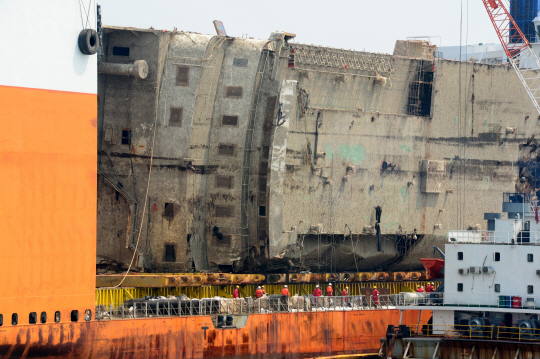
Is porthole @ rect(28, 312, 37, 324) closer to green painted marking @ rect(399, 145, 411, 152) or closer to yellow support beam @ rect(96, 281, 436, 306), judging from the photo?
yellow support beam @ rect(96, 281, 436, 306)

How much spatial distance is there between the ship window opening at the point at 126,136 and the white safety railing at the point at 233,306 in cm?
805

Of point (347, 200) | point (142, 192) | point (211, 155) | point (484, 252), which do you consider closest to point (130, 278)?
point (142, 192)

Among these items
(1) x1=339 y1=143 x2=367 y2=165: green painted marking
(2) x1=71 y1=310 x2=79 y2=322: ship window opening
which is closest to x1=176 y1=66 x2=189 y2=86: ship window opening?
(1) x1=339 y1=143 x2=367 y2=165: green painted marking

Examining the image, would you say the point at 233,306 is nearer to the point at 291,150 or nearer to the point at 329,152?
the point at 291,150

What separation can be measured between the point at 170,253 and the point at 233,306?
18.7 ft

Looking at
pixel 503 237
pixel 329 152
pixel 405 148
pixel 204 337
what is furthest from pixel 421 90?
pixel 204 337

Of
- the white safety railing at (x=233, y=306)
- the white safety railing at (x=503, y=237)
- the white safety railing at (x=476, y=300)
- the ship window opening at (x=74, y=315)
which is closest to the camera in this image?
the ship window opening at (x=74, y=315)

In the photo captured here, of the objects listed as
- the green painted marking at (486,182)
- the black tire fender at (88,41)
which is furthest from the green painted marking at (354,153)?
the black tire fender at (88,41)

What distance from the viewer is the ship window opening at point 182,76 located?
38938 mm

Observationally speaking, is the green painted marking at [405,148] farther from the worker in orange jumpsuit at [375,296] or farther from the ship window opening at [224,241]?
the ship window opening at [224,241]

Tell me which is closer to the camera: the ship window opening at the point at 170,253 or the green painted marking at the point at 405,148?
the ship window opening at the point at 170,253

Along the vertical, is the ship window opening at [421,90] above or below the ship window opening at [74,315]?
above

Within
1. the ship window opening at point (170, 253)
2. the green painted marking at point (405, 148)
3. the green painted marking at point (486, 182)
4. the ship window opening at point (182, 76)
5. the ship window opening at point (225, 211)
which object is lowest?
the ship window opening at point (170, 253)

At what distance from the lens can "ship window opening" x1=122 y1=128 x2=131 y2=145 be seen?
38.7 m
